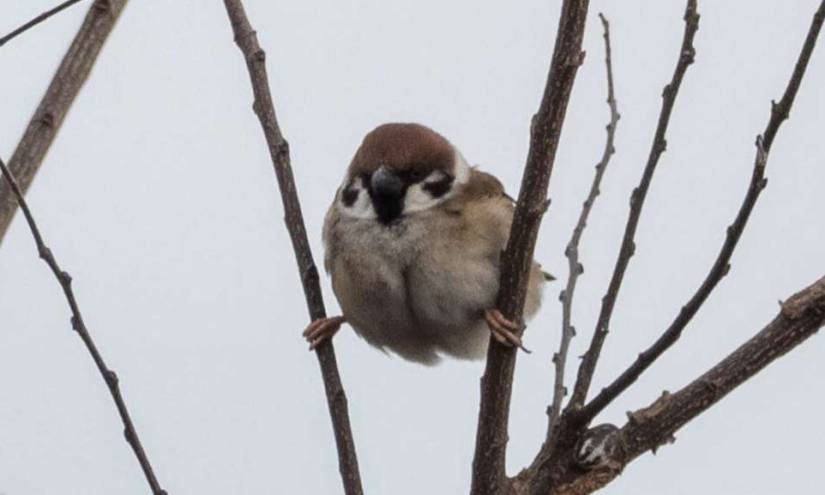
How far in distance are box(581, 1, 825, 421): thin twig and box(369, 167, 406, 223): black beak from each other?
1.40 meters

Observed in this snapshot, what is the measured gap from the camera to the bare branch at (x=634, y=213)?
2607 mm

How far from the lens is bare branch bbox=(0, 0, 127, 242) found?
8.57 ft

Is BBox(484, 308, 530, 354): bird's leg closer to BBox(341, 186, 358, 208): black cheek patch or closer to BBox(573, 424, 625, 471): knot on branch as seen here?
BBox(573, 424, 625, 471): knot on branch

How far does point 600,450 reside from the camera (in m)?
2.79

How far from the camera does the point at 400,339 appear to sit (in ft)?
13.7

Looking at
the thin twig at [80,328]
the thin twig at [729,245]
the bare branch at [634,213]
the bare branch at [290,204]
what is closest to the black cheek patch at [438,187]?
the bare branch at [290,204]

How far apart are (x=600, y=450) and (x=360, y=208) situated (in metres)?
1.49

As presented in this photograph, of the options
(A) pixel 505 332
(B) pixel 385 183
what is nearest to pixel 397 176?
(B) pixel 385 183

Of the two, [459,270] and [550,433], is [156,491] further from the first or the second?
[459,270]

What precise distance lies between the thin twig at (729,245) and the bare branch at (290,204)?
19.6 inches

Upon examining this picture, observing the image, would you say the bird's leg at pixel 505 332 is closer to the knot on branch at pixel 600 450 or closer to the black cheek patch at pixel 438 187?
the knot on branch at pixel 600 450

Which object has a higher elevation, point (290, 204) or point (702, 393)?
point (290, 204)

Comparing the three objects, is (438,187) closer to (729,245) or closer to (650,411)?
(650,411)

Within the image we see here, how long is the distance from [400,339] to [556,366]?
95 cm
